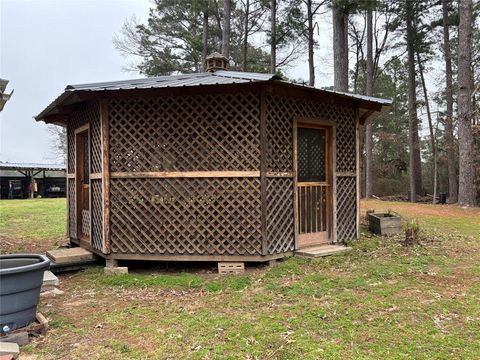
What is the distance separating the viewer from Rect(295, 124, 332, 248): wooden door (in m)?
5.48

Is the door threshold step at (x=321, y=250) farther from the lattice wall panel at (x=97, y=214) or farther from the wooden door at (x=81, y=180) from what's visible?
the wooden door at (x=81, y=180)

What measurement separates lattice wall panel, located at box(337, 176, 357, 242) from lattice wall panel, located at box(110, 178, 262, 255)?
1.84 metres

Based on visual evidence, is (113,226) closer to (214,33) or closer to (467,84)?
(467,84)

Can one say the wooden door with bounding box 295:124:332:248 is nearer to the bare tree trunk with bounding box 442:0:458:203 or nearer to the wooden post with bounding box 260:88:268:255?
the wooden post with bounding box 260:88:268:255

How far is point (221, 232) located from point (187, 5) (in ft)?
46.3

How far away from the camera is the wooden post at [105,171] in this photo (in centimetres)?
481

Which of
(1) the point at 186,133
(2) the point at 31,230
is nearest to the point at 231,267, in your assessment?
(1) the point at 186,133

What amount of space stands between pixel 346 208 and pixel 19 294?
4859 millimetres

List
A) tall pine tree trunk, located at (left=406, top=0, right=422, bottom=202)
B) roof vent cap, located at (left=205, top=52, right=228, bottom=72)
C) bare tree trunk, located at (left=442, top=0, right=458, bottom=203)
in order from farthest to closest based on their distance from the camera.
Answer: tall pine tree trunk, located at (left=406, top=0, right=422, bottom=202) < bare tree trunk, located at (left=442, top=0, right=458, bottom=203) < roof vent cap, located at (left=205, top=52, right=228, bottom=72)

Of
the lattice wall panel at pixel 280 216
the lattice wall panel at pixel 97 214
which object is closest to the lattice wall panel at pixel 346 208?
the lattice wall panel at pixel 280 216

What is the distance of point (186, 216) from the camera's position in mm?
4793

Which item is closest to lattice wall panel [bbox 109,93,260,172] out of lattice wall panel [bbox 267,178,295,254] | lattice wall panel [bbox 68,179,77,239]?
lattice wall panel [bbox 267,178,295,254]

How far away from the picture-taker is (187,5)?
51.7 feet

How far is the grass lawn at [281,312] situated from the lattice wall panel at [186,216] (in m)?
0.39
